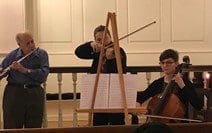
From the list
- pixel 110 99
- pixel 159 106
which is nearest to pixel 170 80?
pixel 159 106

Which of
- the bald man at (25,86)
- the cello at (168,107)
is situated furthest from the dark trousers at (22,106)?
the cello at (168,107)

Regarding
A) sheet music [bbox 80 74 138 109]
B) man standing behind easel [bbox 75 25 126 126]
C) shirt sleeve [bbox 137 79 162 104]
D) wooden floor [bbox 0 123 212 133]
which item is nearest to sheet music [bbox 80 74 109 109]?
sheet music [bbox 80 74 138 109]

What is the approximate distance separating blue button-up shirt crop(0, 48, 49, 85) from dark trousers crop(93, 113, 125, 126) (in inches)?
27.5

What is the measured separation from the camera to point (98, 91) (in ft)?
11.8

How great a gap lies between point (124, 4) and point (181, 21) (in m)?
0.91

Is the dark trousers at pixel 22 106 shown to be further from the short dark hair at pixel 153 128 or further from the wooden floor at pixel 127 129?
the short dark hair at pixel 153 128

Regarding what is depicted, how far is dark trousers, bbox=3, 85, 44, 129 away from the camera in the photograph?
4.46 meters

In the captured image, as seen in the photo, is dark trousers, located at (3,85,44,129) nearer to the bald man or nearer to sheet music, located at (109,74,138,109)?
the bald man

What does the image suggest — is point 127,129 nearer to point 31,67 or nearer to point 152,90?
point 152,90

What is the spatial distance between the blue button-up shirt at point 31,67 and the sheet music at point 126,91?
3.74ft

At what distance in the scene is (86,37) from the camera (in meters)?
6.89

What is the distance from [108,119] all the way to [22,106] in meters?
0.90

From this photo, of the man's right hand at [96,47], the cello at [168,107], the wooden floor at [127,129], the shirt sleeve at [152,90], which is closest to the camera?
the wooden floor at [127,129]

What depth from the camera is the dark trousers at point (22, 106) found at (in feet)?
14.6
